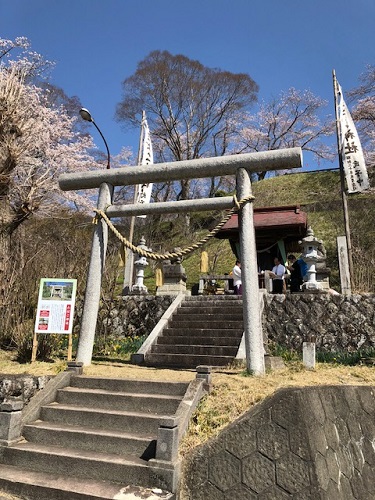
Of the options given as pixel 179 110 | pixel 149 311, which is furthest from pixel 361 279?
pixel 179 110

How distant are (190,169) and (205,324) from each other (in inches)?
178

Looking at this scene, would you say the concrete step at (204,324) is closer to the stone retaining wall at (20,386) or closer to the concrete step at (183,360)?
the concrete step at (183,360)

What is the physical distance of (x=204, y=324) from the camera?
935 centimetres

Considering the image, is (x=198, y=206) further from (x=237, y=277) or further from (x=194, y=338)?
(x=237, y=277)

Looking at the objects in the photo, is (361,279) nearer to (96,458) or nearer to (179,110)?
(96,458)

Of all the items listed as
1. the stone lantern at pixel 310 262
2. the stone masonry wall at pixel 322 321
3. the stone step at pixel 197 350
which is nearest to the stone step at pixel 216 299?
the stone masonry wall at pixel 322 321

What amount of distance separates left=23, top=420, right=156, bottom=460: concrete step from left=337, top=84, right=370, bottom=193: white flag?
12.0m

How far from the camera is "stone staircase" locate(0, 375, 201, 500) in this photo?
3.56 meters

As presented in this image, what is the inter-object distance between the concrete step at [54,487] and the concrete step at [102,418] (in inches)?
27.1

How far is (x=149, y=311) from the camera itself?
12148 millimetres

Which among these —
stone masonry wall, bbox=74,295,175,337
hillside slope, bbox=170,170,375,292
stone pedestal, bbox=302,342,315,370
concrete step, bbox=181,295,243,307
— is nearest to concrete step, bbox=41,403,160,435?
stone pedestal, bbox=302,342,315,370

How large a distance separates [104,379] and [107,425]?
2.73ft

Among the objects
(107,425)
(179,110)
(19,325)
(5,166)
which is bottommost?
(107,425)

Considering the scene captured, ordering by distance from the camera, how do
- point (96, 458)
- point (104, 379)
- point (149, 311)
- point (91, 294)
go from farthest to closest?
1. point (149, 311)
2. point (91, 294)
3. point (104, 379)
4. point (96, 458)
